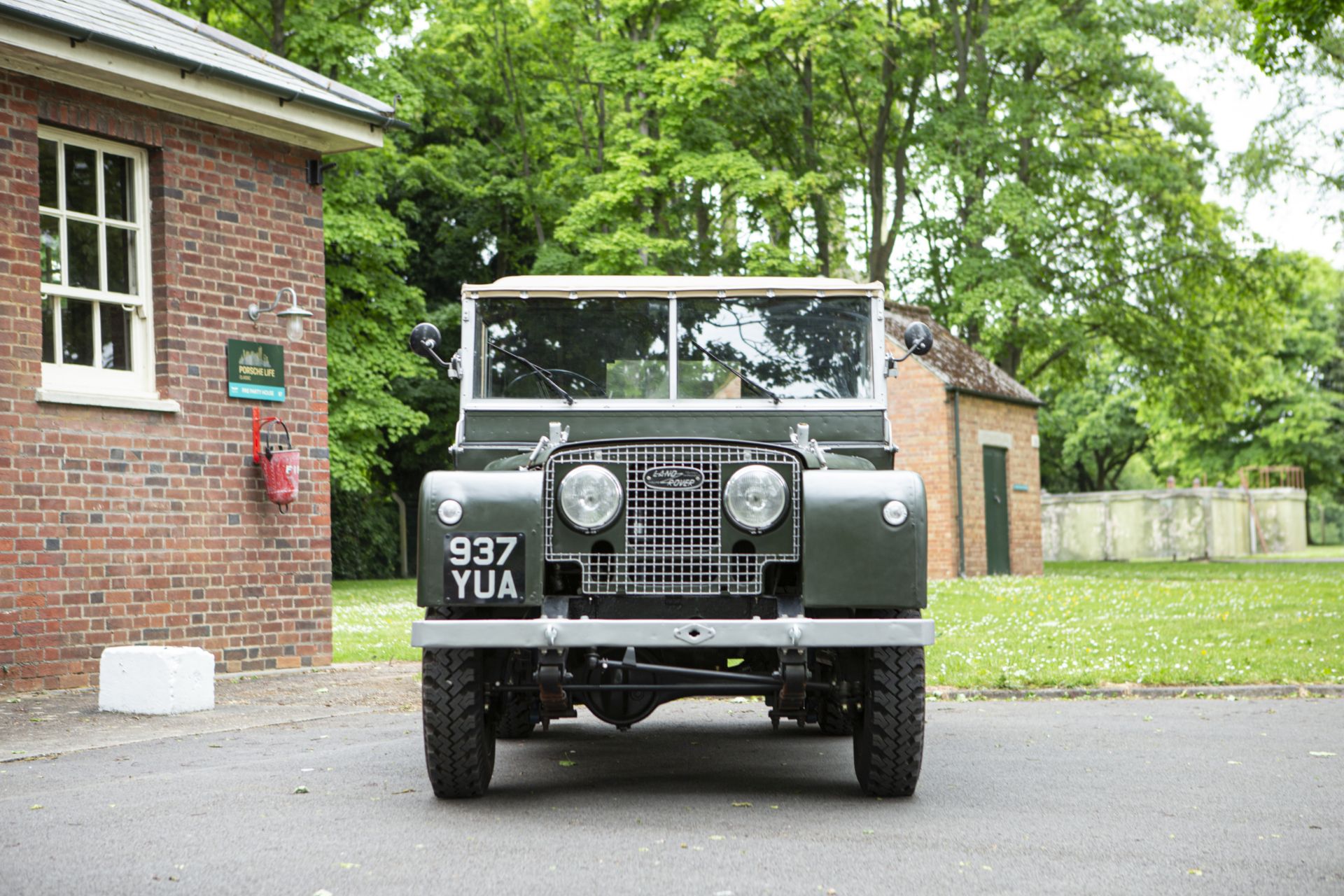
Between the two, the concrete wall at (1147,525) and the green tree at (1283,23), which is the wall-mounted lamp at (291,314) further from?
the concrete wall at (1147,525)

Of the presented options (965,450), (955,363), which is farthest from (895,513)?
(955,363)

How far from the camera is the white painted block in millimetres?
9688

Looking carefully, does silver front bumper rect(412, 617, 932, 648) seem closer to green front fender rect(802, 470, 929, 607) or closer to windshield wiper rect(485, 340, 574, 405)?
green front fender rect(802, 470, 929, 607)

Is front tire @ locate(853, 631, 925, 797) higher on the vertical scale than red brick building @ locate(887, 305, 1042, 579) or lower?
lower

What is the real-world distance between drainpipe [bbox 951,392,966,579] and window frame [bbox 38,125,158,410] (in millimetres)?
18126

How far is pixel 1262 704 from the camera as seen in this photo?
10.3m

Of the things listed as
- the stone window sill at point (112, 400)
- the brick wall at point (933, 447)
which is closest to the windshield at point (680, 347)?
the stone window sill at point (112, 400)

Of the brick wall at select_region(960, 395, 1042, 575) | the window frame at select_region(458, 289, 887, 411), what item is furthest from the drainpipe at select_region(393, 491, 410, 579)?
the window frame at select_region(458, 289, 887, 411)

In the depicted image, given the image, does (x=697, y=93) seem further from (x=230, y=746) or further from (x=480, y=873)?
(x=480, y=873)

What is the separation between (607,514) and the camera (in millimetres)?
6094

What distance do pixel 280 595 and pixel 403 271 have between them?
21.8 m

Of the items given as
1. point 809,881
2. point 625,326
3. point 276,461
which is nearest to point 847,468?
point 625,326

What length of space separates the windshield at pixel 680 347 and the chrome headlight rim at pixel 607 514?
1.22 m

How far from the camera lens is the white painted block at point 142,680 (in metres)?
9.69
